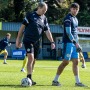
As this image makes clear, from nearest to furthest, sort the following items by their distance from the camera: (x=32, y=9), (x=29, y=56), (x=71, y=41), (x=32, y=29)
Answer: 1. (x=29, y=56)
2. (x=32, y=29)
3. (x=71, y=41)
4. (x=32, y=9)

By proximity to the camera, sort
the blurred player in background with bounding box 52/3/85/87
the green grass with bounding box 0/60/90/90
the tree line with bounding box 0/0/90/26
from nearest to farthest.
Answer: the green grass with bounding box 0/60/90/90
the blurred player in background with bounding box 52/3/85/87
the tree line with bounding box 0/0/90/26

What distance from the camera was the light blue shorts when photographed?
11.0 m

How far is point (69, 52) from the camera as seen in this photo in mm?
11039

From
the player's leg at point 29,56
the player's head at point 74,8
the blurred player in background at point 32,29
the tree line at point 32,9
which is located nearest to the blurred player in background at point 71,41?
the player's head at point 74,8

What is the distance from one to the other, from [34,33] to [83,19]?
45595 mm

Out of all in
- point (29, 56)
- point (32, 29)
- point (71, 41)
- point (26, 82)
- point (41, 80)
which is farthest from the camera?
point (41, 80)

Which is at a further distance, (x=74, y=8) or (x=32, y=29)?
(x=74, y=8)

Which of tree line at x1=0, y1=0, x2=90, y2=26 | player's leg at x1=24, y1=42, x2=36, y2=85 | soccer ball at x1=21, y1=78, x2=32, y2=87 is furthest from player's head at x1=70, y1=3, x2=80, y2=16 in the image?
tree line at x1=0, y1=0, x2=90, y2=26

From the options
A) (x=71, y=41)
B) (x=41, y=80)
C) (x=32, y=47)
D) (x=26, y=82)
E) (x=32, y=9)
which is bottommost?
(x=41, y=80)

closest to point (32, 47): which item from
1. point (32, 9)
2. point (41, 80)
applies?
point (41, 80)

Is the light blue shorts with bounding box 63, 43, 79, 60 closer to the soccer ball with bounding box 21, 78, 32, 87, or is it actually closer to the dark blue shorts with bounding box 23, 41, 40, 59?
the dark blue shorts with bounding box 23, 41, 40, 59

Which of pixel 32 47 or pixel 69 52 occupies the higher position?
pixel 32 47

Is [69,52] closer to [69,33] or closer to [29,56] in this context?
[69,33]

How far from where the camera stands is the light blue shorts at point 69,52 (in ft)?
36.2
